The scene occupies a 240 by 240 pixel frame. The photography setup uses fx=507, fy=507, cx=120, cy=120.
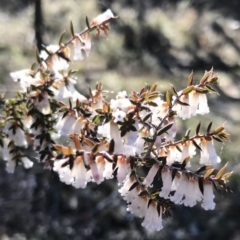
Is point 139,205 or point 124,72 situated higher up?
point 124,72

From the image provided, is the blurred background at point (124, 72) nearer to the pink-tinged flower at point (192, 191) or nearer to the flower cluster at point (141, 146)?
the flower cluster at point (141, 146)

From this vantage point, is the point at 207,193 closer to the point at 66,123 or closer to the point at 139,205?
the point at 139,205

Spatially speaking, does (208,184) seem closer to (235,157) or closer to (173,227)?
(173,227)

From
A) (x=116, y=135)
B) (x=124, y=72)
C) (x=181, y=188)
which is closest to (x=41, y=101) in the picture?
(x=116, y=135)

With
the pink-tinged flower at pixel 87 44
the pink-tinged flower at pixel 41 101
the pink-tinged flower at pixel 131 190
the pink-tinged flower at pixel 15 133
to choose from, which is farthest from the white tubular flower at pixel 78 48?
the pink-tinged flower at pixel 131 190

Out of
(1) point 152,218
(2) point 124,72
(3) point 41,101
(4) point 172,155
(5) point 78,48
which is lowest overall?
(1) point 152,218
